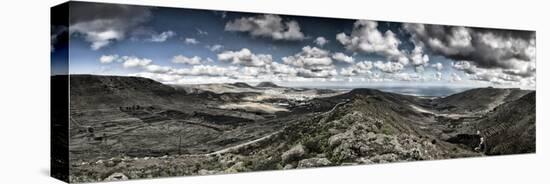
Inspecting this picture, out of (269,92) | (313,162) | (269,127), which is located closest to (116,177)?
(269,127)

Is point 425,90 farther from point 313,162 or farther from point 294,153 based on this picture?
point 294,153

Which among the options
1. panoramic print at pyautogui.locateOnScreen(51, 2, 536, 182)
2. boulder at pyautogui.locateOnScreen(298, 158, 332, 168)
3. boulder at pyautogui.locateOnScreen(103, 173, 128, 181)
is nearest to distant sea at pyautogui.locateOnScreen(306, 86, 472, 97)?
panoramic print at pyautogui.locateOnScreen(51, 2, 536, 182)

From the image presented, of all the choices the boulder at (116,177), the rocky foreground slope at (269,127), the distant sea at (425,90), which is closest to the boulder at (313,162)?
the rocky foreground slope at (269,127)

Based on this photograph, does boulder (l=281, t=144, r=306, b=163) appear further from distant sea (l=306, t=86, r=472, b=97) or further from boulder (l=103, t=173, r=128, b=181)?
boulder (l=103, t=173, r=128, b=181)

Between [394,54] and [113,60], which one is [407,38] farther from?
[113,60]

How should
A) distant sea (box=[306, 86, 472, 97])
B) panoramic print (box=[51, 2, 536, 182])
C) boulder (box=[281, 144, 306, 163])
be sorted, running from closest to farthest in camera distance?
panoramic print (box=[51, 2, 536, 182]), boulder (box=[281, 144, 306, 163]), distant sea (box=[306, 86, 472, 97])

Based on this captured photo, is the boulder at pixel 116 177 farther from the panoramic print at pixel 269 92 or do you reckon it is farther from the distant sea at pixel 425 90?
the distant sea at pixel 425 90

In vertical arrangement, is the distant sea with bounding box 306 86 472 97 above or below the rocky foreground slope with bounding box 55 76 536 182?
above
